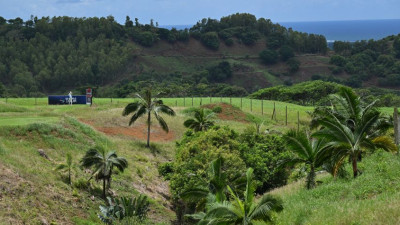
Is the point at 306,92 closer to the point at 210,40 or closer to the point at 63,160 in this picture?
the point at 63,160

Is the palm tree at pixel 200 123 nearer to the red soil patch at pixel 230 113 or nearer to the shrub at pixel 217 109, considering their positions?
the red soil patch at pixel 230 113

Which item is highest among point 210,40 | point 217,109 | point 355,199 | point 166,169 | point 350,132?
point 210,40

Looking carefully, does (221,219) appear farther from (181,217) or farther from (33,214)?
(181,217)

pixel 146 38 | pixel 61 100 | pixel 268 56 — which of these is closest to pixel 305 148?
pixel 61 100

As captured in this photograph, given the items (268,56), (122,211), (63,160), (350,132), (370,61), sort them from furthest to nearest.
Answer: (268,56) → (370,61) → (63,160) → (122,211) → (350,132)

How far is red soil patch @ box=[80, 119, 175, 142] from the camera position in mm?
45438

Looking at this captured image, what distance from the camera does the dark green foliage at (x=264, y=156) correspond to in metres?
30.4

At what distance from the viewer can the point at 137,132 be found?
4762cm

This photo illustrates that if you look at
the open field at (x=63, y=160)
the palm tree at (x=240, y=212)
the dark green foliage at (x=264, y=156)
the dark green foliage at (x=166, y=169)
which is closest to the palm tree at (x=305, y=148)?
the palm tree at (x=240, y=212)

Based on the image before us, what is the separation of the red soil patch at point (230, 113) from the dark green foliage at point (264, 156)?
27.3 m

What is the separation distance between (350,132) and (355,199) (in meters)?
3.15

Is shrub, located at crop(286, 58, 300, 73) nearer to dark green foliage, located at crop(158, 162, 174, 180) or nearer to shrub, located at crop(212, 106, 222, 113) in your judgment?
shrub, located at crop(212, 106, 222, 113)

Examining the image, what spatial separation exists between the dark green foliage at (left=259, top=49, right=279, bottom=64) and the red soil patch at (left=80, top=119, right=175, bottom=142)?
5467 inches

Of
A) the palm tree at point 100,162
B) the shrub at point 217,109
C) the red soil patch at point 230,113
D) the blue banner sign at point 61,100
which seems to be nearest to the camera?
the palm tree at point 100,162
